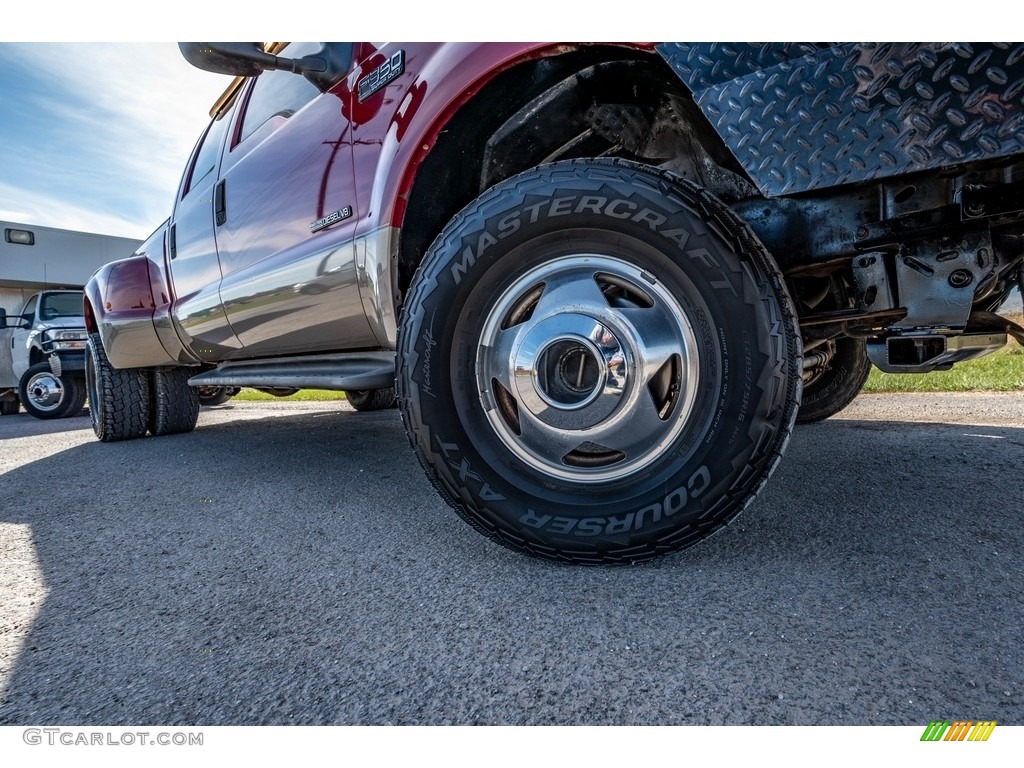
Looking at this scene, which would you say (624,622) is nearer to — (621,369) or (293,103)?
(621,369)

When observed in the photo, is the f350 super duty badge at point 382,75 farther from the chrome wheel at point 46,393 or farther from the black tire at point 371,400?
the chrome wheel at point 46,393

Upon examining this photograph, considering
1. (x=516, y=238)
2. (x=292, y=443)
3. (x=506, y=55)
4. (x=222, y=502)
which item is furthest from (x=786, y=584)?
(x=292, y=443)

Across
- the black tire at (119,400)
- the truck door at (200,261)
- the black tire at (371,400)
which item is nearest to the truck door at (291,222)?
the truck door at (200,261)

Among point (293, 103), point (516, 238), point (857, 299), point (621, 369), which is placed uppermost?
point (293, 103)

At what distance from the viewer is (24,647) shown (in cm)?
109

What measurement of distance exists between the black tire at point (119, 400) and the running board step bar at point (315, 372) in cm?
132

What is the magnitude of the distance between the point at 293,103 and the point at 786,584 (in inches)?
99.5

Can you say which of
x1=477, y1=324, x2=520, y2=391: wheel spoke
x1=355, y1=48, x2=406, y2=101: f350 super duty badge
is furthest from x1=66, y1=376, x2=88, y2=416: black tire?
x1=477, y1=324, x2=520, y2=391: wheel spoke

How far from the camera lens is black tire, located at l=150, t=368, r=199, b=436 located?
412cm

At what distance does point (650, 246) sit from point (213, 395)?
268 inches

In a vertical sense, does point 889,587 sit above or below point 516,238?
below

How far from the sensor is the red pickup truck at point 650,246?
1135 mm

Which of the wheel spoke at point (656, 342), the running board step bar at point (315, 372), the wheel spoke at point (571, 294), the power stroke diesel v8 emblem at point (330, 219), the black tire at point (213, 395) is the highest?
the power stroke diesel v8 emblem at point (330, 219)

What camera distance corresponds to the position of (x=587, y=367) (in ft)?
4.42
